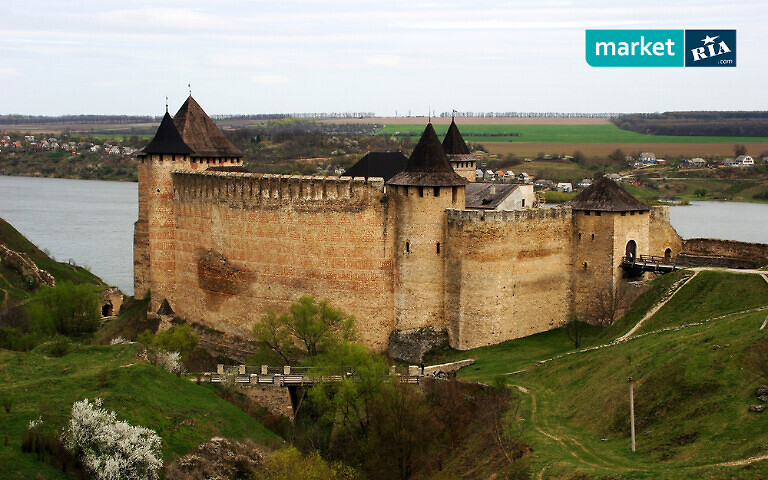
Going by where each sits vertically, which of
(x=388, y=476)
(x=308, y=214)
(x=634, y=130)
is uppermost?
(x=634, y=130)

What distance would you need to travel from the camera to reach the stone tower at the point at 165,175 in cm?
2950

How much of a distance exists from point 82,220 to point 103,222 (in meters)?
2.18

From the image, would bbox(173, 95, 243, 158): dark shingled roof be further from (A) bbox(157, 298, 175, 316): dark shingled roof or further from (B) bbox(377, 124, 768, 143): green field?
(B) bbox(377, 124, 768, 143): green field

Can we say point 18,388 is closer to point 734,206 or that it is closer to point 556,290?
point 556,290

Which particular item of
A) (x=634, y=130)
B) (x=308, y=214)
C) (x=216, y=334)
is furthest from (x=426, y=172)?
(x=634, y=130)

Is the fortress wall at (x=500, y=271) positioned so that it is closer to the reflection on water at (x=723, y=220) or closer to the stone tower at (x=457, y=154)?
the stone tower at (x=457, y=154)

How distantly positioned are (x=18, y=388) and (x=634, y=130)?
150 metres

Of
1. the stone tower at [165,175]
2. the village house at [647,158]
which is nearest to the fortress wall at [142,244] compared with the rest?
the stone tower at [165,175]

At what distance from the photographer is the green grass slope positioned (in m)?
16.0

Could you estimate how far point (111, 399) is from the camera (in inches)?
679

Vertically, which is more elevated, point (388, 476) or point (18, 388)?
point (18, 388)

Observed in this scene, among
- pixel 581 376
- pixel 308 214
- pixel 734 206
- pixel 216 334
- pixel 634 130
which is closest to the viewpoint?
pixel 581 376

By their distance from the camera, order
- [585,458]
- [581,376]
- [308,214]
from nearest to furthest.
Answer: [585,458], [581,376], [308,214]

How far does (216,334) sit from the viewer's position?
2811cm
